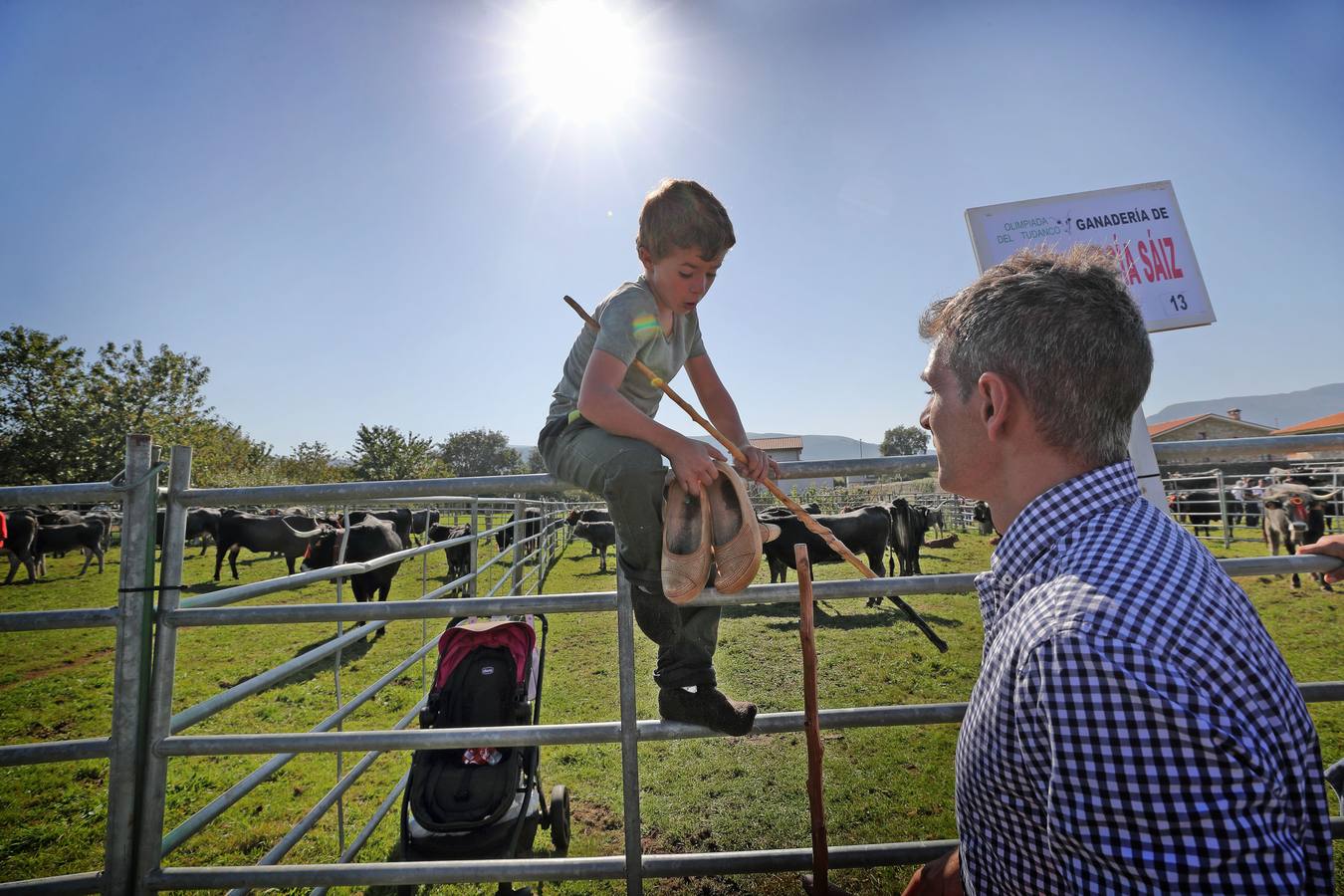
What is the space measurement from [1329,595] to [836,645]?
8.04 meters

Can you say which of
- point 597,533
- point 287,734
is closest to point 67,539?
point 597,533

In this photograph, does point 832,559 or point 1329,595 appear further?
point 832,559

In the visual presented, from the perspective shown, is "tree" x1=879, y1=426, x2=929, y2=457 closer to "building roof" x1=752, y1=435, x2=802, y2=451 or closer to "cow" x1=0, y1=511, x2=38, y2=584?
"building roof" x1=752, y1=435, x2=802, y2=451

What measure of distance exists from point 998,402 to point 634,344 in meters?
0.97

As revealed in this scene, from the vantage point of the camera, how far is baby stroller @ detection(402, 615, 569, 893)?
100 inches

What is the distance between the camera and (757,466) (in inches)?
68.9

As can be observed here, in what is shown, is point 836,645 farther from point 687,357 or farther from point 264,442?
point 264,442

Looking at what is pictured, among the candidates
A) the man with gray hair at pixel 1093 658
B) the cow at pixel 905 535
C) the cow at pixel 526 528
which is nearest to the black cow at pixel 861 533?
the cow at pixel 905 535

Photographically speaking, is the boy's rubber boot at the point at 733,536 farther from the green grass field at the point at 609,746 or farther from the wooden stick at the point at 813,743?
the green grass field at the point at 609,746

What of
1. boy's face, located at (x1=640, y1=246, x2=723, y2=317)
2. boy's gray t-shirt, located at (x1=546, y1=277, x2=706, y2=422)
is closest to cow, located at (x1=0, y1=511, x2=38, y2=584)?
boy's gray t-shirt, located at (x1=546, y1=277, x2=706, y2=422)

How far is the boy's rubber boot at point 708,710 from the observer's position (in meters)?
1.66

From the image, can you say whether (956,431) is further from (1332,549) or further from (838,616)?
(838,616)

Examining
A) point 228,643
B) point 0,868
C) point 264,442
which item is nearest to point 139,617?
point 0,868

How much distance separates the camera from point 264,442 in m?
55.4
